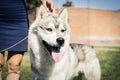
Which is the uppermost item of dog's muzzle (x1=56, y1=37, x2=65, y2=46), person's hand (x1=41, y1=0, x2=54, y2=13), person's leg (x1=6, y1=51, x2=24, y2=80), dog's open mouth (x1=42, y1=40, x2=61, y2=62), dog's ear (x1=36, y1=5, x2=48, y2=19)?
person's hand (x1=41, y1=0, x2=54, y2=13)

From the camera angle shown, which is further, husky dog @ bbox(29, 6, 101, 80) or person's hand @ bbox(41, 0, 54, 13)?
person's hand @ bbox(41, 0, 54, 13)

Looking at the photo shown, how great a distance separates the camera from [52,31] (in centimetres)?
461

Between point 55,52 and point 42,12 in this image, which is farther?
point 42,12

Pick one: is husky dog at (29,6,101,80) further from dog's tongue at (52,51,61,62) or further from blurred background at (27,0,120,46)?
blurred background at (27,0,120,46)

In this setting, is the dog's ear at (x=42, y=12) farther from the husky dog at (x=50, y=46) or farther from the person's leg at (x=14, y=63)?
the person's leg at (x=14, y=63)

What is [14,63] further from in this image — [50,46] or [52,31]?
[52,31]

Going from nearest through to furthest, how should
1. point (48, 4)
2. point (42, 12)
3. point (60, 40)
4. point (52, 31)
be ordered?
point (60, 40) < point (52, 31) < point (42, 12) < point (48, 4)

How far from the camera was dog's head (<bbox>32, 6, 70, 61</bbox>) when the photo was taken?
4520 mm

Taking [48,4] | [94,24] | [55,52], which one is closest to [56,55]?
[55,52]

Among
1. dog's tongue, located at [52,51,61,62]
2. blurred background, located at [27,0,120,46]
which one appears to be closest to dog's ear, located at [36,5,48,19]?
dog's tongue, located at [52,51,61,62]

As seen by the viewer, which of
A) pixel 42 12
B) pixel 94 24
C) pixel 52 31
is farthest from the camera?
pixel 94 24

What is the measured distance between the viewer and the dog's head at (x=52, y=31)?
14.8 ft

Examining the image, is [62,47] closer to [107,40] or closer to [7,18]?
[7,18]

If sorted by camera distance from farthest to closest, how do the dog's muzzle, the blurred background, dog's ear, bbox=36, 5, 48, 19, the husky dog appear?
the blurred background < dog's ear, bbox=36, 5, 48, 19 < the husky dog < the dog's muzzle
